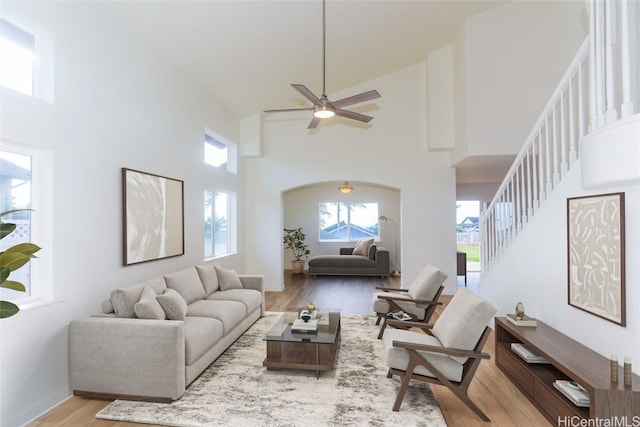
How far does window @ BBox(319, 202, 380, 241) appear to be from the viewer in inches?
406

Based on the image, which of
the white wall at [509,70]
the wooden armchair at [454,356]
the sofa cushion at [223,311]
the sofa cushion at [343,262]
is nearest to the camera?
the wooden armchair at [454,356]

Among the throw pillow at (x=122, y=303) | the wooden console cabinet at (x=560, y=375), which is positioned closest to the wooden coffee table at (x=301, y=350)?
the throw pillow at (x=122, y=303)

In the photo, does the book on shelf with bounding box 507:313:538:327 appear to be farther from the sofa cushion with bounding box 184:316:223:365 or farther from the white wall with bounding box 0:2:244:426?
the white wall with bounding box 0:2:244:426

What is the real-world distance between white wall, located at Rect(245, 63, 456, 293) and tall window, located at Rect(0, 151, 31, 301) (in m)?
4.66

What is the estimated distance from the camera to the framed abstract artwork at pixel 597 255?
7.97 feet

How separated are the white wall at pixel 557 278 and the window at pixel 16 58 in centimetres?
473

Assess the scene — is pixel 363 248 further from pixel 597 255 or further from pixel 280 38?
pixel 597 255

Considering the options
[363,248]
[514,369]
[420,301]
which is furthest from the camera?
[363,248]

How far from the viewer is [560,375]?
2746 mm

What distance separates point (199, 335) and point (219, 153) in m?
4.14

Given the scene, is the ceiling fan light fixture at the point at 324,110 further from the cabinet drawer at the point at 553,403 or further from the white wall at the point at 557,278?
the cabinet drawer at the point at 553,403

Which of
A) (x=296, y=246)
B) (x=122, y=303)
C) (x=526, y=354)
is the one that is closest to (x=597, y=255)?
(x=526, y=354)

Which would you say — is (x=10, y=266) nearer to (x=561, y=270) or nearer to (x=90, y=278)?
(x=90, y=278)

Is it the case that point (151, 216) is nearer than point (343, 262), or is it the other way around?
point (151, 216)
